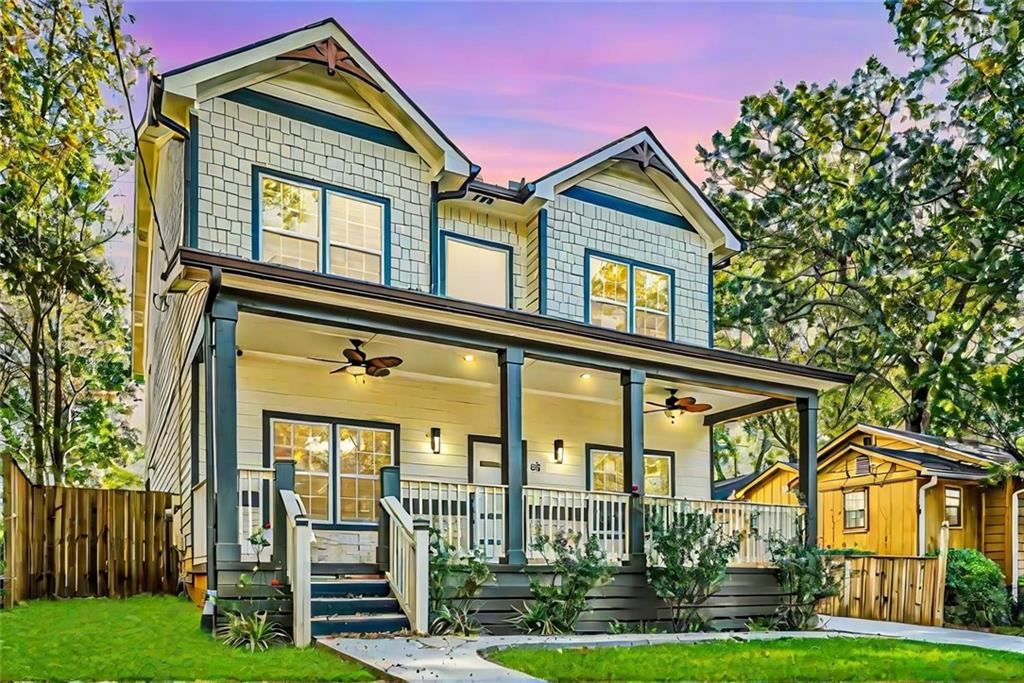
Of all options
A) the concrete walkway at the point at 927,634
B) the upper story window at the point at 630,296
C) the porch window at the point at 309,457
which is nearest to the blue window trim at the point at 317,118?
the upper story window at the point at 630,296

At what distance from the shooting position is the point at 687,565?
36.3 ft

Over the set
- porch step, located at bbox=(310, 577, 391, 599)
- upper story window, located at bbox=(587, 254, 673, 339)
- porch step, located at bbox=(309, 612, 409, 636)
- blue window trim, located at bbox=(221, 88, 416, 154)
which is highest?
blue window trim, located at bbox=(221, 88, 416, 154)

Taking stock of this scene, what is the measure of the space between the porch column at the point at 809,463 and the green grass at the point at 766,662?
2.95m

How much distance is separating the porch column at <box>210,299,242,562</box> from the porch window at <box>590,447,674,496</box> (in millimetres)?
7323

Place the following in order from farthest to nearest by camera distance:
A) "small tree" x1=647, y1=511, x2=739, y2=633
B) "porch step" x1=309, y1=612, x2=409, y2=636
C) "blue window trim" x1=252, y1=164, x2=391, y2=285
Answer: "blue window trim" x1=252, y1=164, x2=391, y2=285 < "small tree" x1=647, y1=511, x2=739, y2=633 < "porch step" x1=309, y1=612, x2=409, y2=636

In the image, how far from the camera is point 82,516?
12648mm

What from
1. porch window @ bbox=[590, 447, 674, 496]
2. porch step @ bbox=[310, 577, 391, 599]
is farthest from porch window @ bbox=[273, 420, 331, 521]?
porch window @ bbox=[590, 447, 674, 496]

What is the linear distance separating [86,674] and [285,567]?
8.44ft

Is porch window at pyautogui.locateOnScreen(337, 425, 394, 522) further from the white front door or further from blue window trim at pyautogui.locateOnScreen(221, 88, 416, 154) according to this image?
blue window trim at pyautogui.locateOnScreen(221, 88, 416, 154)

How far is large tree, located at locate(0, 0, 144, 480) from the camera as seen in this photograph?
11.0 metres

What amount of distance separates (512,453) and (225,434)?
132 inches

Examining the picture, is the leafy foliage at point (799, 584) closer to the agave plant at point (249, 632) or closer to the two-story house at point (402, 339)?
the two-story house at point (402, 339)

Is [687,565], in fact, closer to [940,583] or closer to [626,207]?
[940,583]

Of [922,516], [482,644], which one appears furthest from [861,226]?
[482,644]
